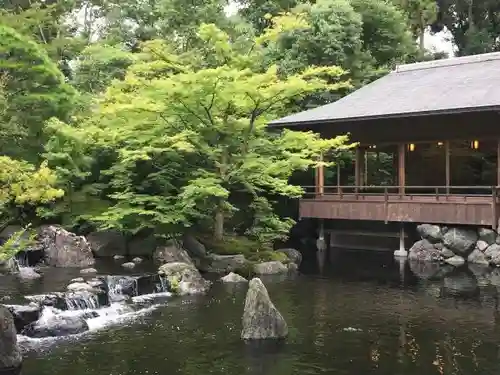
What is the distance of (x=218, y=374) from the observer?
9.62 m

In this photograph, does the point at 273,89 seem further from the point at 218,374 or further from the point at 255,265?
the point at 218,374

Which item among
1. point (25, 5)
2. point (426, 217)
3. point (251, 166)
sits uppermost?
point (25, 5)

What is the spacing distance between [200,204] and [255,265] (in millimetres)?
2912

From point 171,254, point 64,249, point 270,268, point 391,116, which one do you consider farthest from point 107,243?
point 391,116

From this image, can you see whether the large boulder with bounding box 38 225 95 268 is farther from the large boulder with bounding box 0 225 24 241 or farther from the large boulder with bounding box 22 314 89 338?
the large boulder with bounding box 22 314 89 338

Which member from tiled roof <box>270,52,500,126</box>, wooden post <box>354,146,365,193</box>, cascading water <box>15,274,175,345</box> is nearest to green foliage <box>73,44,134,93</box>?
tiled roof <box>270,52,500,126</box>

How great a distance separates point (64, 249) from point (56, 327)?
8437 mm

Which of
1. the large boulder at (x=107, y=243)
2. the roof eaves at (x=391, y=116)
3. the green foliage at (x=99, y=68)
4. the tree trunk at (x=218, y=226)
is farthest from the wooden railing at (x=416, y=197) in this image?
the green foliage at (x=99, y=68)

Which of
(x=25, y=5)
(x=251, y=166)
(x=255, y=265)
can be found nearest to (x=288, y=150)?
(x=251, y=166)

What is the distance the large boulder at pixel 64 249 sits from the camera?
20.1 meters

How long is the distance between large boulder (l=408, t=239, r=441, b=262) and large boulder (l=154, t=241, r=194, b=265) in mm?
8654

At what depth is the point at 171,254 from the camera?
20.7 m

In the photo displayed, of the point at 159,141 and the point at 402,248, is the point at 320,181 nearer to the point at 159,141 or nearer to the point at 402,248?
the point at 402,248

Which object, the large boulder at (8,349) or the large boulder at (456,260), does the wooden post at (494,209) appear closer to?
the large boulder at (456,260)
